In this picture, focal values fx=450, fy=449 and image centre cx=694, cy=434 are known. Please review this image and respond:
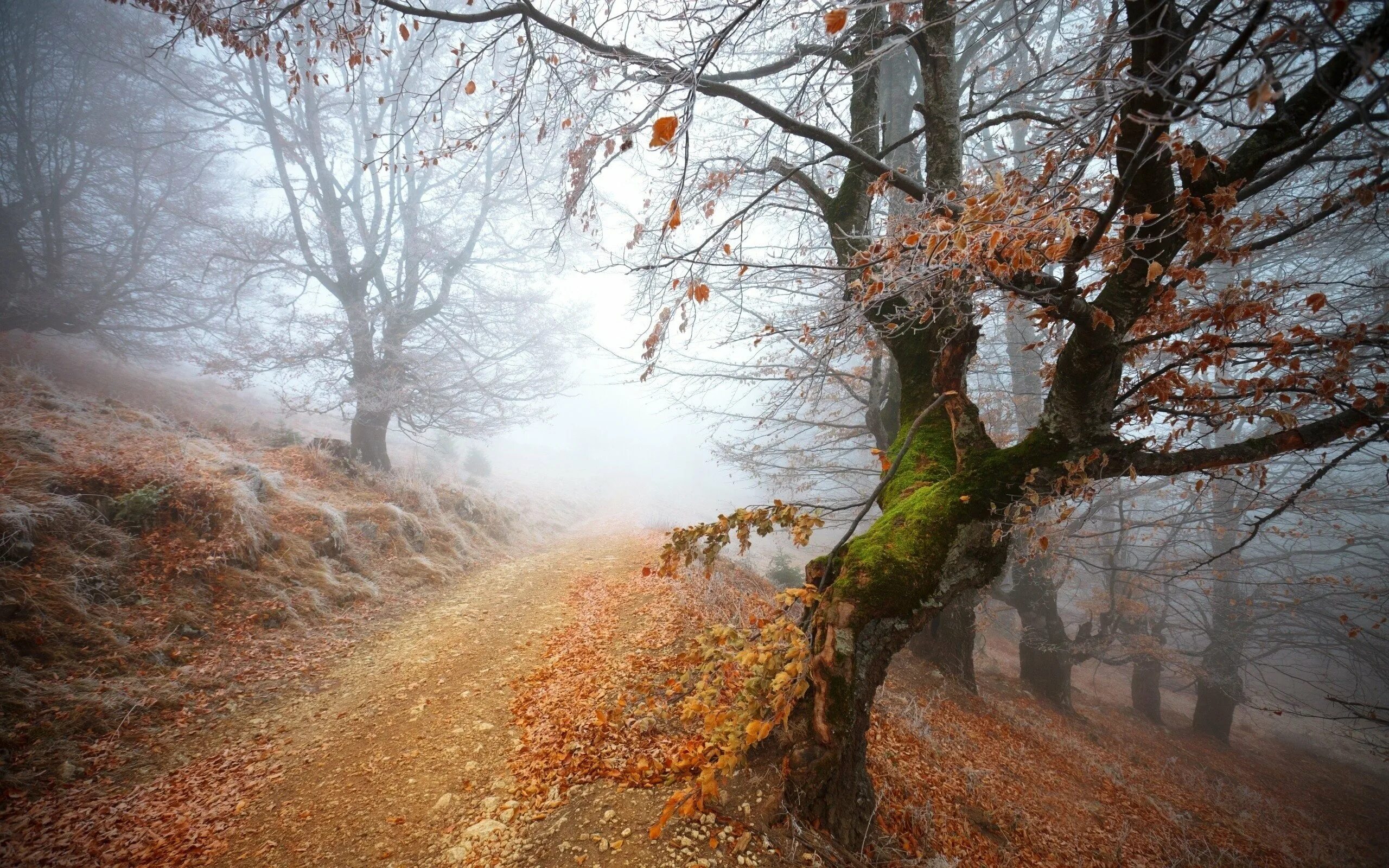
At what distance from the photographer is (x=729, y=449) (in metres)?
8.59

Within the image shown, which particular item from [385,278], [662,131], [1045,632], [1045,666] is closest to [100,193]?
[385,278]

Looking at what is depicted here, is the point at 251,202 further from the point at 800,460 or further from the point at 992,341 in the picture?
the point at 992,341

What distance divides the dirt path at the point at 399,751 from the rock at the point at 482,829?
0.01 meters

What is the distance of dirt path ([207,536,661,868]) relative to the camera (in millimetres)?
2871

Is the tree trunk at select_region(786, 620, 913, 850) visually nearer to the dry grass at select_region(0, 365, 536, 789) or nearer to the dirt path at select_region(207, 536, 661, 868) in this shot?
the dirt path at select_region(207, 536, 661, 868)

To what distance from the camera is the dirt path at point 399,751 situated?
2871 mm

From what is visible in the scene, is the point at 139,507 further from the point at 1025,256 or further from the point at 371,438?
the point at 1025,256

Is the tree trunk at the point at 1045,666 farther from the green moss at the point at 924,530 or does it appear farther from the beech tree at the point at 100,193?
the beech tree at the point at 100,193

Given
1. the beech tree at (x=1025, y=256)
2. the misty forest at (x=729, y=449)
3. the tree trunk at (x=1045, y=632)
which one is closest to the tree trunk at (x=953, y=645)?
the misty forest at (x=729, y=449)

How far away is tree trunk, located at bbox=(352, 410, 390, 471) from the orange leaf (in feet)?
34.8

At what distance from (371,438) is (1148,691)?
19.3m

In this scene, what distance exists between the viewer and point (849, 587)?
3.08 metres

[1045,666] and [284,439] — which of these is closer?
[1045,666]

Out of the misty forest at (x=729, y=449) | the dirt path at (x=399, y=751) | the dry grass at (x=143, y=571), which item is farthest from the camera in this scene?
the dry grass at (x=143, y=571)
